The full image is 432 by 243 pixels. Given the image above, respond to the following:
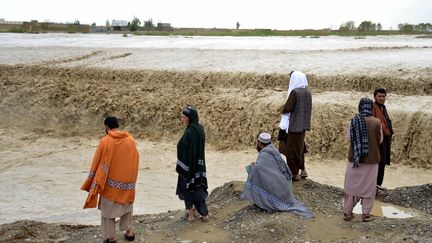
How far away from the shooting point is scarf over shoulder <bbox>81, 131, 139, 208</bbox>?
19.2ft

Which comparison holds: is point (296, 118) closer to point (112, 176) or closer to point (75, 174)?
point (112, 176)

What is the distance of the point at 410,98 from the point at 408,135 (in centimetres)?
169

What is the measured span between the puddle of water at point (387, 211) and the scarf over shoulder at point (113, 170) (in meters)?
3.22

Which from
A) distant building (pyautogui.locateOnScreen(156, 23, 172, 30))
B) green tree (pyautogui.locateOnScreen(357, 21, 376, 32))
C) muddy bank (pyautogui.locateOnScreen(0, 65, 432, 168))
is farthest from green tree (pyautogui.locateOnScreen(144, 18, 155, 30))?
muddy bank (pyautogui.locateOnScreen(0, 65, 432, 168))

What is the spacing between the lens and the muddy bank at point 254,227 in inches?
235

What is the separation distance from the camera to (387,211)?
7.29 metres

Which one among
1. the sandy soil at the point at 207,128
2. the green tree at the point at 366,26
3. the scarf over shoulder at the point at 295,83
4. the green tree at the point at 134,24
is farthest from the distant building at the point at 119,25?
the scarf over shoulder at the point at 295,83

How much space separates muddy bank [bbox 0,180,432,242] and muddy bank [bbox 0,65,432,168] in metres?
5.35

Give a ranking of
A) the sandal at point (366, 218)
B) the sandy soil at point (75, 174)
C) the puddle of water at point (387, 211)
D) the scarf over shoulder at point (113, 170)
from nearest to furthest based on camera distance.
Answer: the scarf over shoulder at point (113, 170), the sandal at point (366, 218), the puddle of water at point (387, 211), the sandy soil at point (75, 174)

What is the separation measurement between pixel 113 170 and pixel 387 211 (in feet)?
12.9

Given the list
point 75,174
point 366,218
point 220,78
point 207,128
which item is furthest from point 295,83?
point 220,78

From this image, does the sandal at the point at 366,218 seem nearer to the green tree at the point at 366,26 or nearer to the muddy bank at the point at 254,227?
the muddy bank at the point at 254,227

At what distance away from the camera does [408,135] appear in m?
12.2

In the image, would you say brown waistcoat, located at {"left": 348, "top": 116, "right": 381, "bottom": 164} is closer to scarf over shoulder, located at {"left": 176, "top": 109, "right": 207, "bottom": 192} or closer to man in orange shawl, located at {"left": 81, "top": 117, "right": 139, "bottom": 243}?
scarf over shoulder, located at {"left": 176, "top": 109, "right": 207, "bottom": 192}
